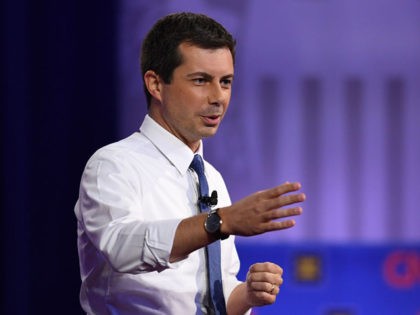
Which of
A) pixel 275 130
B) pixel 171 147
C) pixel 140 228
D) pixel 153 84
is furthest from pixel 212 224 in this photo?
pixel 275 130

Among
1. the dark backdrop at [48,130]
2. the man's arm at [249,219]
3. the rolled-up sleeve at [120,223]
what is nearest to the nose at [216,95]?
the rolled-up sleeve at [120,223]

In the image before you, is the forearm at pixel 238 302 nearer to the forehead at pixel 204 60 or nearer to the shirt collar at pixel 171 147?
the shirt collar at pixel 171 147

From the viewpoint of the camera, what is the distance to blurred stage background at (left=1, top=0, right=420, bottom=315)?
3463 millimetres

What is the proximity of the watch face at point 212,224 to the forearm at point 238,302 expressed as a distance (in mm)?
440

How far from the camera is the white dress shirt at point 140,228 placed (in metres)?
1.57

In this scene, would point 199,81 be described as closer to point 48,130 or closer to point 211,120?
point 211,120

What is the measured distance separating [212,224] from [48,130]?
208cm

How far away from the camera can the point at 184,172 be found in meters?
1.95

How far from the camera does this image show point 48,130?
348cm

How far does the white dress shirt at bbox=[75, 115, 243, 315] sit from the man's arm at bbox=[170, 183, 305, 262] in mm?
27

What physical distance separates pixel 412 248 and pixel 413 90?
0.73m

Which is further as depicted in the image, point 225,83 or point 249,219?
point 225,83

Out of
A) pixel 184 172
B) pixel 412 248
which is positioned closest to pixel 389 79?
pixel 412 248

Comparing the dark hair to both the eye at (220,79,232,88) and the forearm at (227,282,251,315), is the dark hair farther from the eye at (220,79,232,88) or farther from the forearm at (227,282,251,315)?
the forearm at (227,282,251,315)
